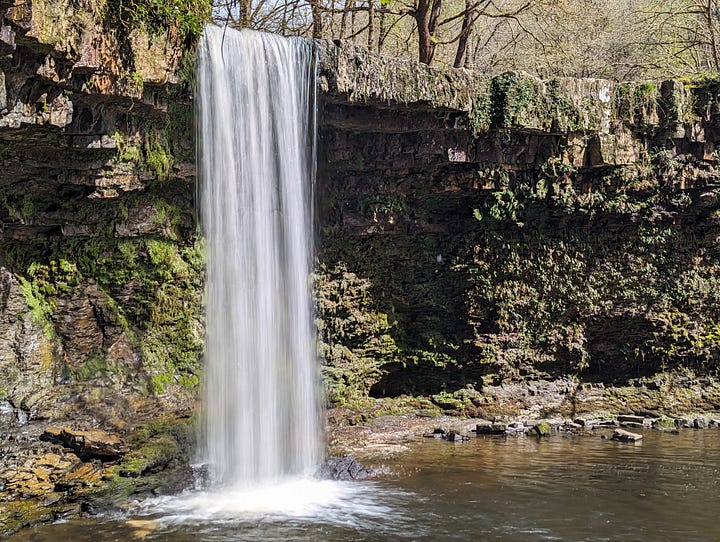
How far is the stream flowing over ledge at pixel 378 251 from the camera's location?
873 cm

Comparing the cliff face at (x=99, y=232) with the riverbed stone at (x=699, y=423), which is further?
the riverbed stone at (x=699, y=423)

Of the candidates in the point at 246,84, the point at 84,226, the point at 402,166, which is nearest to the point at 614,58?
the point at 402,166

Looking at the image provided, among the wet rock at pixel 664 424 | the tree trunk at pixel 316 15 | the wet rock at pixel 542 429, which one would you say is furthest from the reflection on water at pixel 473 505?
the tree trunk at pixel 316 15

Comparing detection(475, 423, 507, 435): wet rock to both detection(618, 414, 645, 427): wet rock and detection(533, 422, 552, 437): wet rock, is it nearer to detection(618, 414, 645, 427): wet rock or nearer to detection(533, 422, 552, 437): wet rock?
detection(533, 422, 552, 437): wet rock

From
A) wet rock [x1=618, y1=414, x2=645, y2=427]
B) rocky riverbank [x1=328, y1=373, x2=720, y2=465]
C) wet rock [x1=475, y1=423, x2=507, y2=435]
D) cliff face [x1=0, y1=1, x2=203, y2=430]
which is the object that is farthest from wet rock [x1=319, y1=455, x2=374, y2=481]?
wet rock [x1=618, y1=414, x2=645, y2=427]

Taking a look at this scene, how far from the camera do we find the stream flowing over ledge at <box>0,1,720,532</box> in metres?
8.73

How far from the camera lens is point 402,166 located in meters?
12.4

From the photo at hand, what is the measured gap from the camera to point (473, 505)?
8391 mm

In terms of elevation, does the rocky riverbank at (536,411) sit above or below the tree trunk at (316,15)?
below

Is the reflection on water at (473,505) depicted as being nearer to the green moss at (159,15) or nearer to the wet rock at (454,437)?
the wet rock at (454,437)

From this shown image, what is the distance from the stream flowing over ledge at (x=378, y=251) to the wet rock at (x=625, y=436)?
1.57m

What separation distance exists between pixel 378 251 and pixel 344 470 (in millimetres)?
4918

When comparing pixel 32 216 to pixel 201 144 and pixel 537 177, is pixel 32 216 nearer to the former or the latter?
pixel 201 144

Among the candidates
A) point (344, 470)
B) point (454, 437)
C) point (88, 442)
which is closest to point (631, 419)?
point (454, 437)
